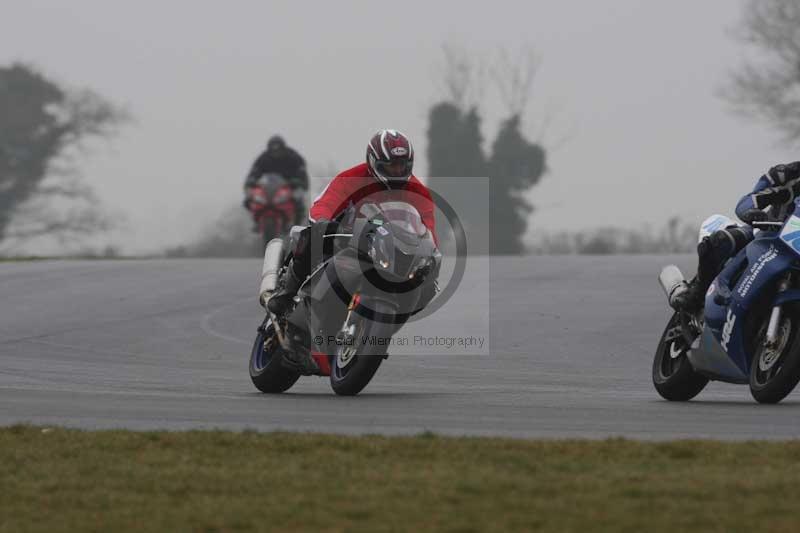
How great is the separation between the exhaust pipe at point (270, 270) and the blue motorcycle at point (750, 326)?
2.78m

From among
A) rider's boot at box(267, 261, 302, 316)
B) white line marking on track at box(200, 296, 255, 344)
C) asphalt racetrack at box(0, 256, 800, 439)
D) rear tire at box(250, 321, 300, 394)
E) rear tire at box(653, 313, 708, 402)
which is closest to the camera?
asphalt racetrack at box(0, 256, 800, 439)

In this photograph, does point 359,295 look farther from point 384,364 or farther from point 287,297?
point 384,364

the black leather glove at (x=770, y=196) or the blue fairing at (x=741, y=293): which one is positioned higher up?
the black leather glove at (x=770, y=196)

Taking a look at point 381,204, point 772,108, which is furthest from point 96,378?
point 772,108

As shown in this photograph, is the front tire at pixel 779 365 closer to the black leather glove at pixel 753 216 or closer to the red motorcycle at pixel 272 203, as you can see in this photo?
the black leather glove at pixel 753 216

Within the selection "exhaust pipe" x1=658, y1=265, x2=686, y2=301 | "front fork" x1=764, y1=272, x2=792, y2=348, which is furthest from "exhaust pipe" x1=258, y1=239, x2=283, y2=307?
"front fork" x1=764, y1=272, x2=792, y2=348

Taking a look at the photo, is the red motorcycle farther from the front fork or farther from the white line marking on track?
the front fork

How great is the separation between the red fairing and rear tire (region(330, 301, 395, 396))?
86 centimetres

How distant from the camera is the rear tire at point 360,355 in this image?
1094 cm

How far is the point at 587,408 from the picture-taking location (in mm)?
10414

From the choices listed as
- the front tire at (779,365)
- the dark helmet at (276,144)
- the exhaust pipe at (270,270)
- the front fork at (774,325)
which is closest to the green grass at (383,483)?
the front tire at (779,365)

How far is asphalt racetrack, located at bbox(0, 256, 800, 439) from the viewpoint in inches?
377

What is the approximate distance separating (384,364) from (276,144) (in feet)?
42.9

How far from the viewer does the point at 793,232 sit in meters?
10.4
